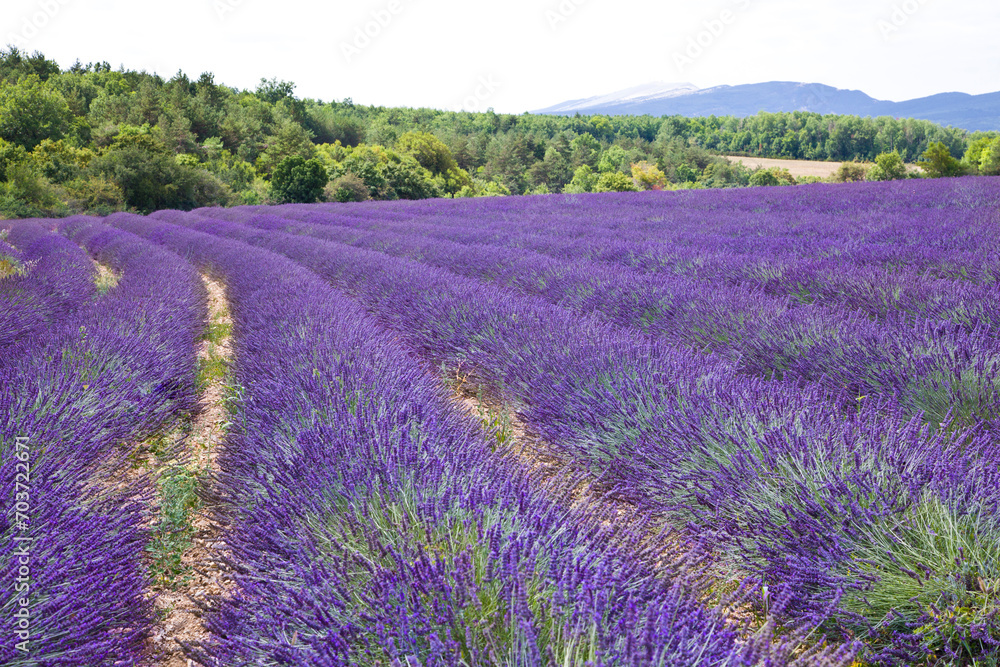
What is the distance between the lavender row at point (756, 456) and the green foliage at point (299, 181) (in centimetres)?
2477

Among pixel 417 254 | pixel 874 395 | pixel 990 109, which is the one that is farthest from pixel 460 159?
pixel 990 109

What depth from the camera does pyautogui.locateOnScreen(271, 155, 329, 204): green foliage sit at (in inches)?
986

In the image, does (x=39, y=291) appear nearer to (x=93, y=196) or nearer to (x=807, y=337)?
(x=807, y=337)

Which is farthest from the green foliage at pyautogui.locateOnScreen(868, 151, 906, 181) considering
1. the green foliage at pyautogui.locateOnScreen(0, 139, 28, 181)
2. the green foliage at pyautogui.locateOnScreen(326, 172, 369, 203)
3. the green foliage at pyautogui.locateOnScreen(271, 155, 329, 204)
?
the green foliage at pyautogui.locateOnScreen(0, 139, 28, 181)

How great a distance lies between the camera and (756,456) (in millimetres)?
1630

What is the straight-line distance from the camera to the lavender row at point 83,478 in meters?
1.13

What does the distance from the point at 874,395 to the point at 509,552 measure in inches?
79.3

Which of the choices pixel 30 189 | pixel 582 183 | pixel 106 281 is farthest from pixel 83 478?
pixel 582 183

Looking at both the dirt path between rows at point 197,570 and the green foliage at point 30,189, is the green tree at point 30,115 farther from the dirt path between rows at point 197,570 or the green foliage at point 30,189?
the dirt path between rows at point 197,570

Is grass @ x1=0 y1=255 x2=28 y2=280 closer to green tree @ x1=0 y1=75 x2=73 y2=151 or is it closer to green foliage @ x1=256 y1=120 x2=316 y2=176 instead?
green tree @ x1=0 y1=75 x2=73 y2=151

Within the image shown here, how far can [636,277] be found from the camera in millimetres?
4281

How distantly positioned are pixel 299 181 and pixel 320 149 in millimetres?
14648

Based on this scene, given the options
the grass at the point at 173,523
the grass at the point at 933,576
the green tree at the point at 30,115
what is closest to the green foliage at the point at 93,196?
the green tree at the point at 30,115

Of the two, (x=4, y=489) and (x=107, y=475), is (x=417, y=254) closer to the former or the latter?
(x=107, y=475)
